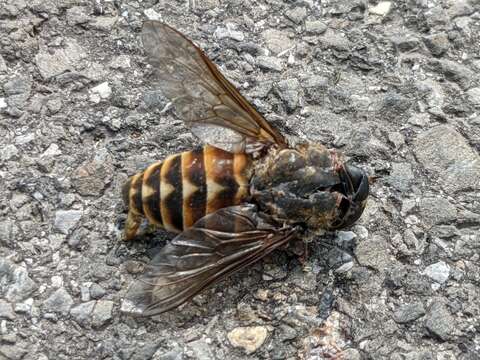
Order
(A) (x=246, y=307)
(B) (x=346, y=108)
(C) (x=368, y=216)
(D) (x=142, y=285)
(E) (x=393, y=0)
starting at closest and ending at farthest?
1. (D) (x=142, y=285)
2. (A) (x=246, y=307)
3. (C) (x=368, y=216)
4. (B) (x=346, y=108)
5. (E) (x=393, y=0)

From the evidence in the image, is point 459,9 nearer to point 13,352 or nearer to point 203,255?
point 203,255

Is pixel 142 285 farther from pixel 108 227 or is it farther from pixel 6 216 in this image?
pixel 6 216

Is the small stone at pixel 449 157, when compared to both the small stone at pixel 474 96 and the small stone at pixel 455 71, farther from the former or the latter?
the small stone at pixel 455 71

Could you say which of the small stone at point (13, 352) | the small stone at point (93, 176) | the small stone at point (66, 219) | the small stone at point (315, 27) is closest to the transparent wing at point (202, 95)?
the small stone at point (93, 176)

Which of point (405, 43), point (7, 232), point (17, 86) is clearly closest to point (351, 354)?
point (7, 232)

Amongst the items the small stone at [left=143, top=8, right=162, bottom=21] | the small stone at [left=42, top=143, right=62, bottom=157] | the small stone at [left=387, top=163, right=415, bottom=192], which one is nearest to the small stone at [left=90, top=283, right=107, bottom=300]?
the small stone at [left=42, top=143, right=62, bottom=157]

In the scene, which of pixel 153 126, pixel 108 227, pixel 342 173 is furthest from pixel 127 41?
pixel 342 173
